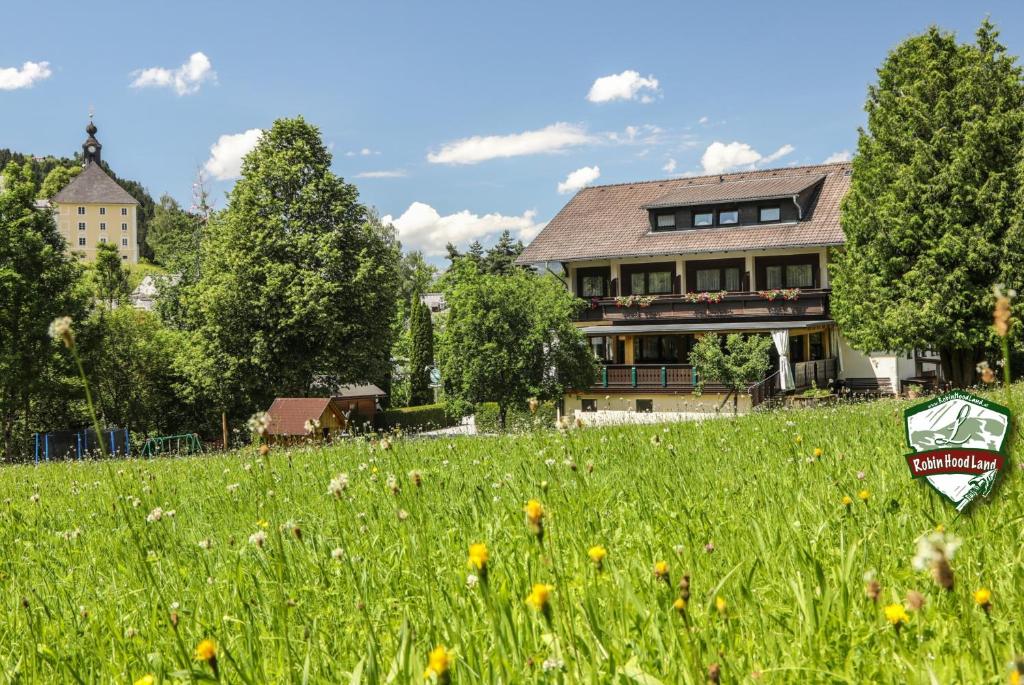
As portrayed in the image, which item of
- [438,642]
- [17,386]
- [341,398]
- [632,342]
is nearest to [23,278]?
[17,386]

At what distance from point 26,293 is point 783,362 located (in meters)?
25.9

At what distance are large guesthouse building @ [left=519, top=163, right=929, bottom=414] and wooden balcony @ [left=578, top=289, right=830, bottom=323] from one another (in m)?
0.04

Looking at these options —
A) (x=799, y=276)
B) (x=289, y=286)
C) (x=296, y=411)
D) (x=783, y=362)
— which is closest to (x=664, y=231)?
(x=799, y=276)

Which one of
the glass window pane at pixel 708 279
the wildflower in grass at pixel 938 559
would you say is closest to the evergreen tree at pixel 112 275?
the glass window pane at pixel 708 279

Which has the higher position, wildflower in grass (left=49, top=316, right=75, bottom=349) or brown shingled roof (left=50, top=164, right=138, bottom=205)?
brown shingled roof (left=50, top=164, right=138, bottom=205)

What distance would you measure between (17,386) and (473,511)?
88.5ft

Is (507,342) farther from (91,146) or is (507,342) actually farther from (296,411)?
(91,146)

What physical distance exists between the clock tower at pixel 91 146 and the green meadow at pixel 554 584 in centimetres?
15976

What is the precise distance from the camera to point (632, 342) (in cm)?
3712

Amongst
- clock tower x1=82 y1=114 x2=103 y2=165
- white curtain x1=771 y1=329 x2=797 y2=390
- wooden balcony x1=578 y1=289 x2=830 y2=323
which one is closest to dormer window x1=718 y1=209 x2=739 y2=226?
wooden balcony x1=578 y1=289 x2=830 y2=323

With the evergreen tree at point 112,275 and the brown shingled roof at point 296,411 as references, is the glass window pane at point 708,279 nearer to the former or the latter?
the brown shingled roof at point 296,411

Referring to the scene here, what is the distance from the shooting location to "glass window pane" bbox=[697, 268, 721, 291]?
3631cm

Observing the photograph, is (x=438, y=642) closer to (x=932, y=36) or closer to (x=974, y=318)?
(x=974, y=318)

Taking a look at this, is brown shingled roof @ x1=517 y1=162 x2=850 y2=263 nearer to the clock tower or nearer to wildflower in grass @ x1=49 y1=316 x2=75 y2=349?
wildflower in grass @ x1=49 y1=316 x2=75 y2=349
